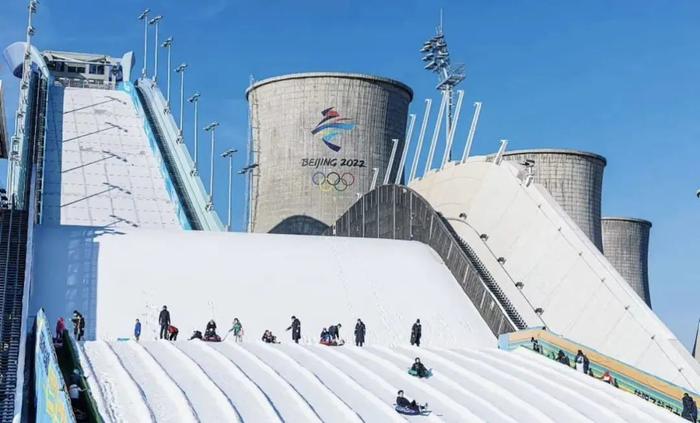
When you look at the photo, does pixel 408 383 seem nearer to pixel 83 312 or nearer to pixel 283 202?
pixel 83 312

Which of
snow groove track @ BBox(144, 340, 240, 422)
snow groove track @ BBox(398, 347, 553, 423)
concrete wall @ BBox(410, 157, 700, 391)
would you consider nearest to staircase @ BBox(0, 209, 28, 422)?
snow groove track @ BBox(144, 340, 240, 422)

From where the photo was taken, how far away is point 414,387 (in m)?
18.9

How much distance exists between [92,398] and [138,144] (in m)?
29.0

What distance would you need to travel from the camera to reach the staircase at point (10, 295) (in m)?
17.1

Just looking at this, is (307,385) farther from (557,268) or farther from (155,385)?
(557,268)

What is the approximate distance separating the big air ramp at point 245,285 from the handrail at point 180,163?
8587mm

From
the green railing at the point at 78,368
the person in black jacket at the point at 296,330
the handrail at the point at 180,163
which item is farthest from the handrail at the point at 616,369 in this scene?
the handrail at the point at 180,163

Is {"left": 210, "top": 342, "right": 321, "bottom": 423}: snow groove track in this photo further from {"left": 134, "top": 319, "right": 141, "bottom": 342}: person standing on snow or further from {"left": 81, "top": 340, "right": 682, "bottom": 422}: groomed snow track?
{"left": 134, "top": 319, "right": 141, "bottom": 342}: person standing on snow

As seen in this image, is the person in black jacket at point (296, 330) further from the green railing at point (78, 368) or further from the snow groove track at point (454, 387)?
the green railing at point (78, 368)

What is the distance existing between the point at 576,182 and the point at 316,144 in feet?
34.7

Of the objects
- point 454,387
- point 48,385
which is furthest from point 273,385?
point 48,385

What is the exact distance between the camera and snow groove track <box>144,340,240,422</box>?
15750 mm

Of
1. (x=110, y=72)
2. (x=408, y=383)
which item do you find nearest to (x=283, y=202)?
(x=110, y=72)

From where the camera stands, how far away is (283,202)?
4572cm
